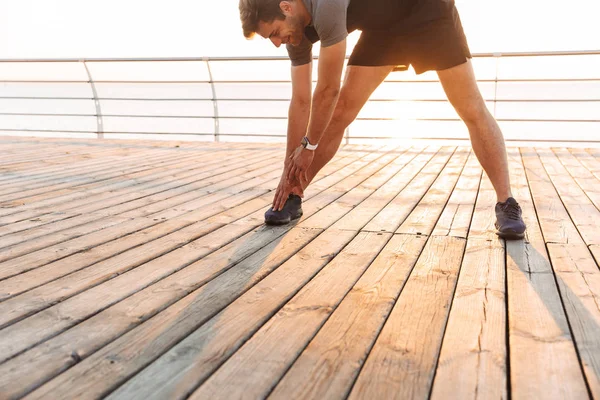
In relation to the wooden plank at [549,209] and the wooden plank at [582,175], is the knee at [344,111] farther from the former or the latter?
the wooden plank at [582,175]

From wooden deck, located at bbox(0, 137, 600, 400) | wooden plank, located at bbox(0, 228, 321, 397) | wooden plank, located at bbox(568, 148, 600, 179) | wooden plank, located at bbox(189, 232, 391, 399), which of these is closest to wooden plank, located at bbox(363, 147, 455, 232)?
wooden deck, located at bbox(0, 137, 600, 400)

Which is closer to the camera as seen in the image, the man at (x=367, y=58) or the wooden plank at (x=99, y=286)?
the wooden plank at (x=99, y=286)

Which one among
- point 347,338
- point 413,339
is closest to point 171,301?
point 347,338

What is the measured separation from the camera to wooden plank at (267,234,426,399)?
4.10 feet

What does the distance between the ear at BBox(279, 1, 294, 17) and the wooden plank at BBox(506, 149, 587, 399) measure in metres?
1.17

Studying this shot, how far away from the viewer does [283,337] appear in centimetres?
150

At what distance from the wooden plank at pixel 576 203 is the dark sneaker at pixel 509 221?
257 millimetres

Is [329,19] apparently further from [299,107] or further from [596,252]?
[596,252]

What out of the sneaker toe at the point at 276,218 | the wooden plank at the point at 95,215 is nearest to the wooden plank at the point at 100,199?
the wooden plank at the point at 95,215

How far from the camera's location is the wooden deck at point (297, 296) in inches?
50.8

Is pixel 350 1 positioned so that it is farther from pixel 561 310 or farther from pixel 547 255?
pixel 561 310

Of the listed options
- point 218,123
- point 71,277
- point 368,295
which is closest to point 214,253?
point 71,277

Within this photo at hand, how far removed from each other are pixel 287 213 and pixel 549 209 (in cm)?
133

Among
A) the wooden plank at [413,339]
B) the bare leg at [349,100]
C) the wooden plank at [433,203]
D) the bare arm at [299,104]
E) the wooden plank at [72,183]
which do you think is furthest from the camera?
the wooden plank at [72,183]
